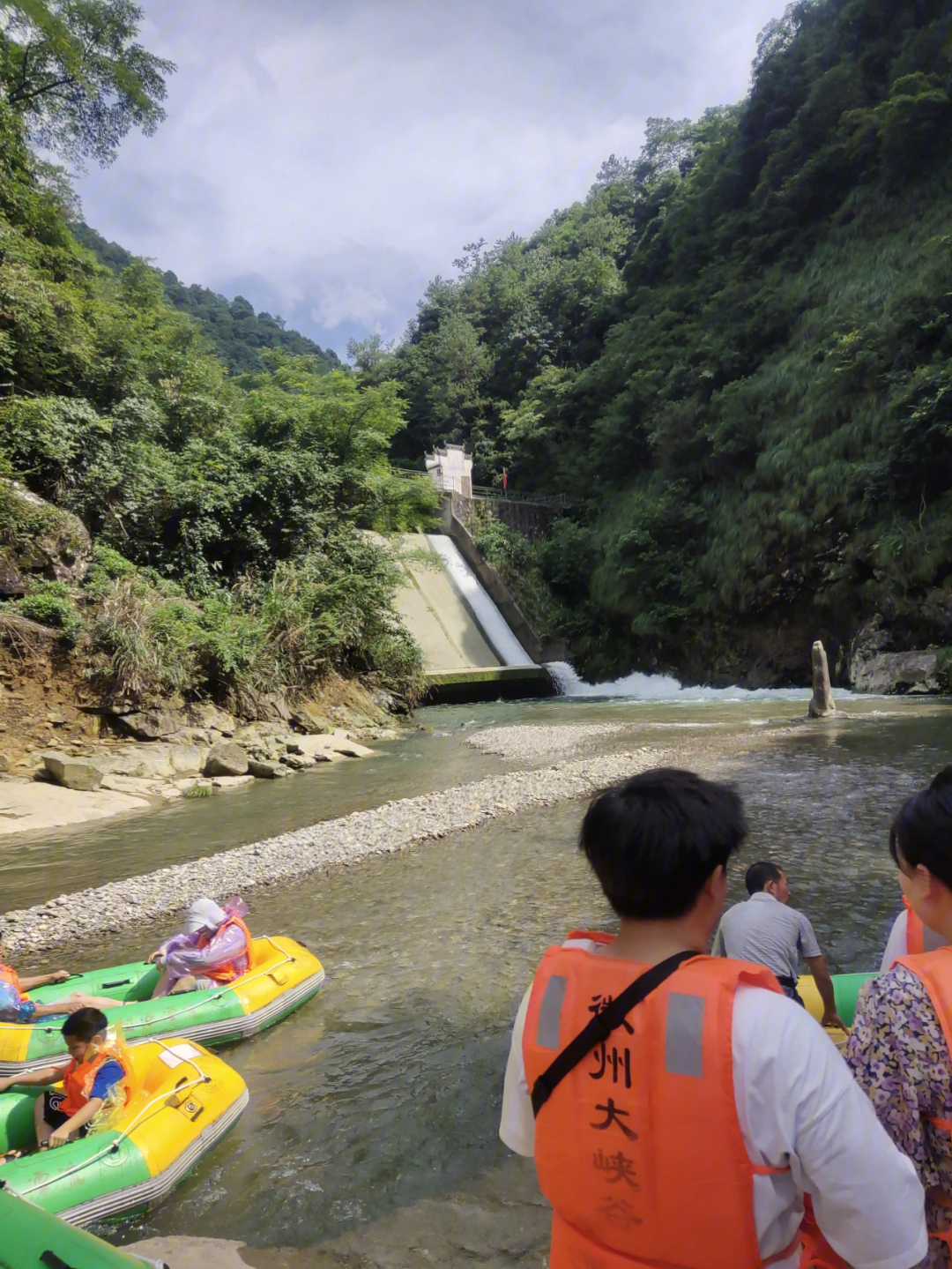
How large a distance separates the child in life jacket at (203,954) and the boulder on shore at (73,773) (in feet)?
21.8

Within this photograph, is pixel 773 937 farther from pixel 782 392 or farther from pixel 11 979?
pixel 782 392

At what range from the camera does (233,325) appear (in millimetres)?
73062

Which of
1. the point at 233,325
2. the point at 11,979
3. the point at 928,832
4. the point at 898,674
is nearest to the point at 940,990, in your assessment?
the point at 928,832

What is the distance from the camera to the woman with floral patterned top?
1.39 metres

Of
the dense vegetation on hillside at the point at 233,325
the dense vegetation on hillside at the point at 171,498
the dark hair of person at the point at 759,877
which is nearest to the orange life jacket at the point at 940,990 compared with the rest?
the dark hair of person at the point at 759,877

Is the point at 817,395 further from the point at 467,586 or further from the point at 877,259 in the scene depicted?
the point at 467,586

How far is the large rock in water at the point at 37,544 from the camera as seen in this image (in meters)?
12.9

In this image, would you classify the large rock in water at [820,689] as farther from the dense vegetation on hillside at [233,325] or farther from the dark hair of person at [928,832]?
the dense vegetation on hillside at [233,325]

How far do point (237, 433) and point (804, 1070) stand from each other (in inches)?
818

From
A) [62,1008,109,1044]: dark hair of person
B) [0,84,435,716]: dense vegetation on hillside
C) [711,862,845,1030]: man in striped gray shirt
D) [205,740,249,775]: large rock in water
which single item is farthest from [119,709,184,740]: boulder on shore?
[711,862,845,1030]: man in striped gray shirt

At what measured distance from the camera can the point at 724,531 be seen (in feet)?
75.4

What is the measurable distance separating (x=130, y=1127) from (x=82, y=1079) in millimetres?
329

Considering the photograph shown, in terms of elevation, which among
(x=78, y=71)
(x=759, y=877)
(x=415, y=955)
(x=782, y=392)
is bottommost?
(x=415, y=955)

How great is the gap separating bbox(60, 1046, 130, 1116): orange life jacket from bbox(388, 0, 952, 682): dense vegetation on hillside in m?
17.8
